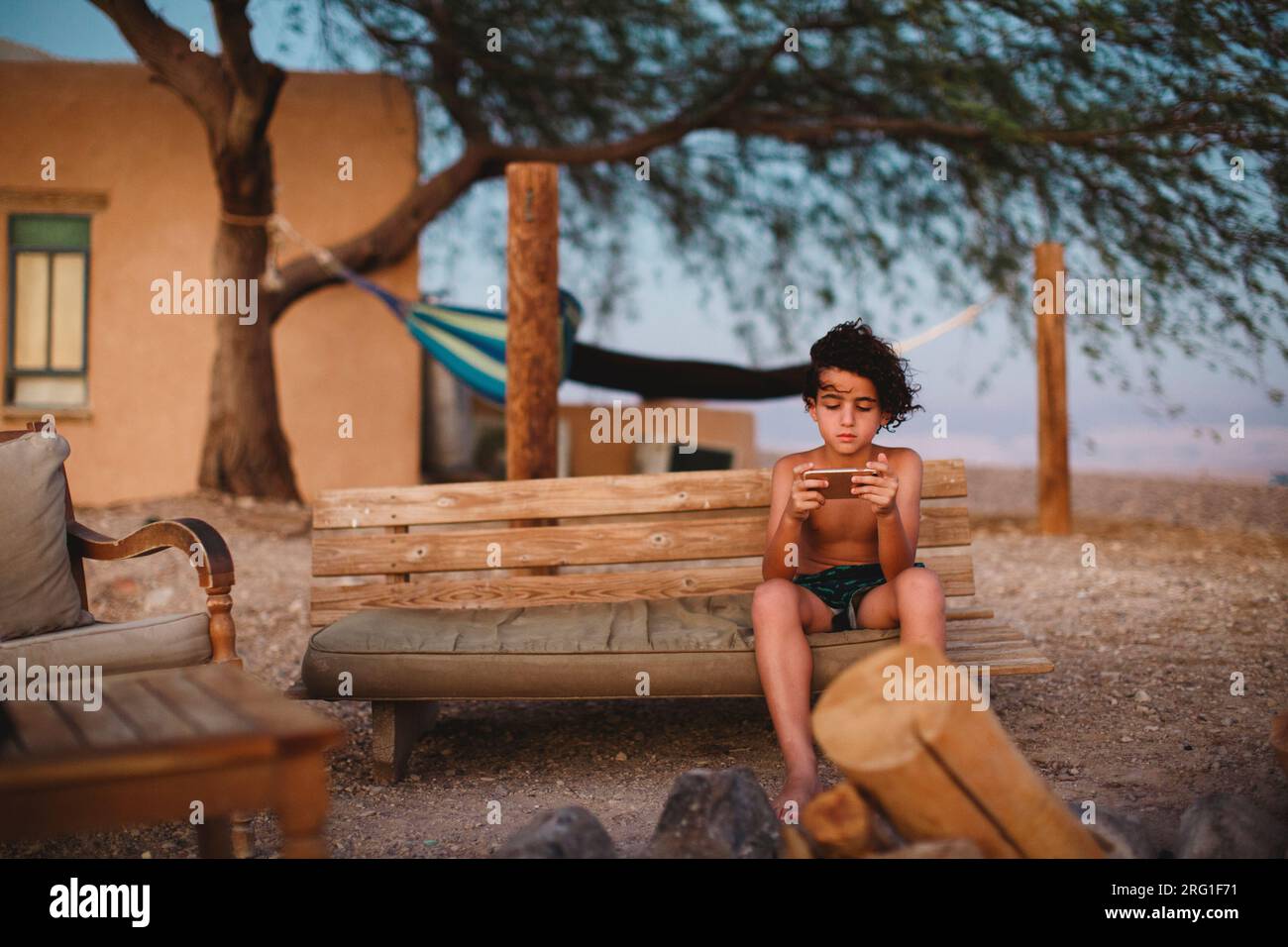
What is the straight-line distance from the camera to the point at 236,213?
7.16 m

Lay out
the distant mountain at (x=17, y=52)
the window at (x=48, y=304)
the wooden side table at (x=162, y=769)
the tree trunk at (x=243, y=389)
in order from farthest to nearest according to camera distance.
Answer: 1. the window at (x=48, y=304)
2. the distant mountain at (x=17, y=52)
3. the tree trunk at (x=243, y=389)
4. the wooden side table at (x=162, y=769)

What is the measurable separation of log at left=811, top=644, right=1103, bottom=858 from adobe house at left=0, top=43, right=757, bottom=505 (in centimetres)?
684

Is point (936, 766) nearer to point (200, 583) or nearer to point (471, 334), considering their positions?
point (200, 583)

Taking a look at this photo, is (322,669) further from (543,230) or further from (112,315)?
(112,315)

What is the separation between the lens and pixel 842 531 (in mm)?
2971

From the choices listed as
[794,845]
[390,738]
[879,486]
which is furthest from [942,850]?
[390,738]

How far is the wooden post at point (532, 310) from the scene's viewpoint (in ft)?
13.4

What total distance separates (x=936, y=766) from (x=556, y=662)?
124 cm

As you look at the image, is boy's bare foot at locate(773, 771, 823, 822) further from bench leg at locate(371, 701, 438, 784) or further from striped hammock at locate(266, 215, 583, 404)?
striped hammock at locate(266, 215, 583, 404)

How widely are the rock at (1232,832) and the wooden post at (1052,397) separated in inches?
191

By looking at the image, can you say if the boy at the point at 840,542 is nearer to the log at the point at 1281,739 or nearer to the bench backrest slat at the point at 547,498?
the bench backrest slat at the point at 547,498
